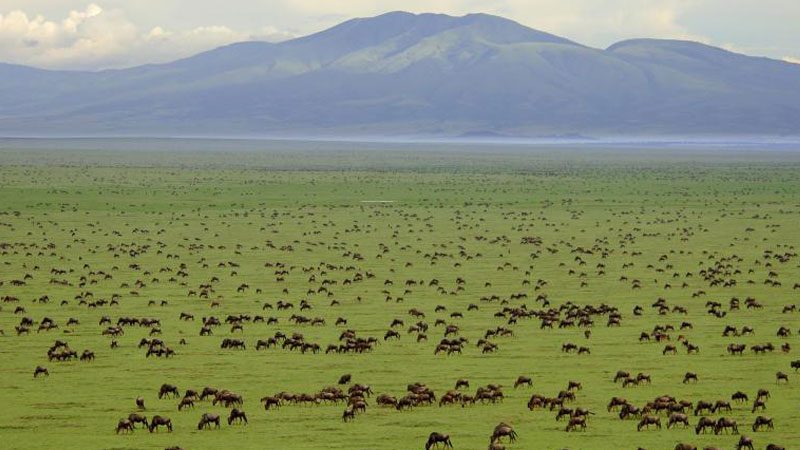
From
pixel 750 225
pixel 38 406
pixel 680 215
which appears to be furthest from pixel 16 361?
pixel 680 215

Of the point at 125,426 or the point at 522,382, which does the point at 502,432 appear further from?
the point at 125,426

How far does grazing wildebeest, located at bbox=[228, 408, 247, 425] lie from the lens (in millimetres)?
20837

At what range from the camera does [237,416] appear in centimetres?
2094

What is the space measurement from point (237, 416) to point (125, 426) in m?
1.70

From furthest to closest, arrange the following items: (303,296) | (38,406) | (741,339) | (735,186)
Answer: (735,186), (303,296), (741,339), (38,406)

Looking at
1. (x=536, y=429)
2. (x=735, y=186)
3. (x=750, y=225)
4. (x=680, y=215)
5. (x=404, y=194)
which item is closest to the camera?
(x=536, y=429)

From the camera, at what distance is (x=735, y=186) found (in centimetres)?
10400

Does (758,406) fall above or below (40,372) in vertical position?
above

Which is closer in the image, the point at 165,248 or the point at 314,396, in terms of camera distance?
the point at 314,396

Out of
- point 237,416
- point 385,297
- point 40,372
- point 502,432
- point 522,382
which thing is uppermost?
point 502,432

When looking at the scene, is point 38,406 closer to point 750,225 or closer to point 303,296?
point 303,296

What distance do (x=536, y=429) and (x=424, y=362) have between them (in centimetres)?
637

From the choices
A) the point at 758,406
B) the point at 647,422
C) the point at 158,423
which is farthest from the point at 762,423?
the point at 158,423

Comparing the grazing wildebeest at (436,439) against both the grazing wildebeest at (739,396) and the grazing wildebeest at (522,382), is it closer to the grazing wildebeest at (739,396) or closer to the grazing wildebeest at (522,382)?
the grazing wildebeest at (522,382)
